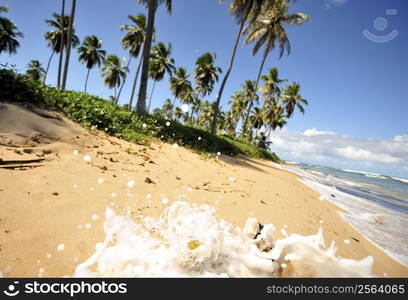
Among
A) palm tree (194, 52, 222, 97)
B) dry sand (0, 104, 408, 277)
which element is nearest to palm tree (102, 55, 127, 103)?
palm tree (194, 52, 222, 97)

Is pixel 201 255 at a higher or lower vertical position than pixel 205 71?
lower

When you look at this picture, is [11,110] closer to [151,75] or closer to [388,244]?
[388,244]

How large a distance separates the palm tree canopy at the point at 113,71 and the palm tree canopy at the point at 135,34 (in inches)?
345

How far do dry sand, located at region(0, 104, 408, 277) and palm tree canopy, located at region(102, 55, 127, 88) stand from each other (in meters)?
31.4

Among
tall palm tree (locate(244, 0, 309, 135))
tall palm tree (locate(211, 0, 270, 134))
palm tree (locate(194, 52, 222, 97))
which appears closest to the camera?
tall palm tree (locate(211, 0, 270, 134))

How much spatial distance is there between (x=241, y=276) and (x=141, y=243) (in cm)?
82

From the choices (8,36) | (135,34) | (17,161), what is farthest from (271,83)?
(8,36)

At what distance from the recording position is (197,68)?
86.5ft

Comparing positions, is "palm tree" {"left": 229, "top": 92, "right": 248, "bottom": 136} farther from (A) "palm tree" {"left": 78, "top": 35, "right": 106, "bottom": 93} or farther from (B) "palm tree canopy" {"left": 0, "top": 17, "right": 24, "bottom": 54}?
(B) "palm tree canopy" {"left": 0, "top": 17, "right": 24, "bottom": 54}

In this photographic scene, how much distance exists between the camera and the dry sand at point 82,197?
1396mm

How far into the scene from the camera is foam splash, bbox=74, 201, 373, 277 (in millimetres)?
1311

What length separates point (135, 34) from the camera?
22.0 meters

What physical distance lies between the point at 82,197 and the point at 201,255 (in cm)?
153

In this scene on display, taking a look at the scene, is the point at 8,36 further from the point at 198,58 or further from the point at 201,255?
the point at 201,255
